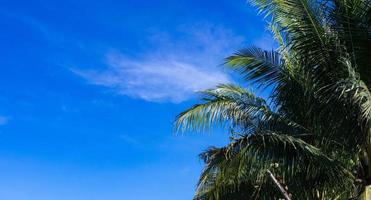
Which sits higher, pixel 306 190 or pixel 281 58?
pixel 281 58

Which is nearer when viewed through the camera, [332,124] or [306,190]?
[332,124]

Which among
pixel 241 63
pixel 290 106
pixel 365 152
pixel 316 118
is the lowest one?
pixel 365 152

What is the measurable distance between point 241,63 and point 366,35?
282 cm

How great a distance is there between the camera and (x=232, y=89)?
13.2 metres

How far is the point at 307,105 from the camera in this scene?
12250 mm

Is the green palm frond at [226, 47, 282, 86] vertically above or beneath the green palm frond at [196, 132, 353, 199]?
above

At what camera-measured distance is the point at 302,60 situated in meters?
11.4

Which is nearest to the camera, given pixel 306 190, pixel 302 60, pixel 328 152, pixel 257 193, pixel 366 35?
pixel 366 35

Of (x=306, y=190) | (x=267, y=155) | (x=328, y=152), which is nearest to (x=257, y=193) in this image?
(x=306, y=190)

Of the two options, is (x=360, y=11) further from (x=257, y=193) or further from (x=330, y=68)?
(x=257, y=193)

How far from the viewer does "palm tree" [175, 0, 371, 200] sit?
1065 centimetres

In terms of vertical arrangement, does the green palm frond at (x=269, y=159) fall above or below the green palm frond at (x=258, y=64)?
below

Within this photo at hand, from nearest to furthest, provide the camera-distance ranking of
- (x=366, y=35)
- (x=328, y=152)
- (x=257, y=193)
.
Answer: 1. (x=366, y=35)
2. (x=328, y=152)
3. (x=257, y=193)

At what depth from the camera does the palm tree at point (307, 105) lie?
10.6 m
